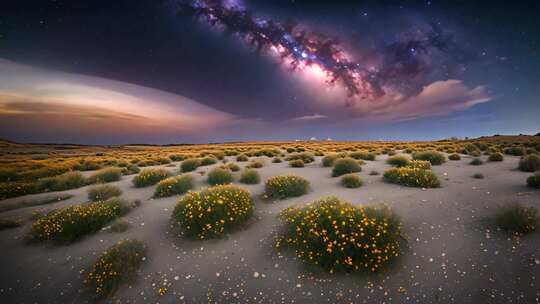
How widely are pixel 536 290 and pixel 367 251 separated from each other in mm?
2876

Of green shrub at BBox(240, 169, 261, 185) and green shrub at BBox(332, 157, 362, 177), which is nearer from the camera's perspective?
green shrub at BBox(240, 169, 261, 185)

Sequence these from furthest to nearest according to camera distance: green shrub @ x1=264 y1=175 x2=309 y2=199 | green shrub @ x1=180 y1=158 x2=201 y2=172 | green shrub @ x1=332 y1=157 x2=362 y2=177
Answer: green shrub @ x1=180 y1=158 x2=201 y2=172 → green shrub @ x1=332 y1=157 x2=362 y2=177 → green shrub @ x1=264 y1=175 x2=309 y2=199

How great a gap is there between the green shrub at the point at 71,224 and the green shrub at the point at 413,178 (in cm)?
1163

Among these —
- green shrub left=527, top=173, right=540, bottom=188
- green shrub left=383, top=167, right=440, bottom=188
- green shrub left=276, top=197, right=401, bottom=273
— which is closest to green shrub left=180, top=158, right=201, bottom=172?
green shrub left=276, top=197, right=401, bottom=273

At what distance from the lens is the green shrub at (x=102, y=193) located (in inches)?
426

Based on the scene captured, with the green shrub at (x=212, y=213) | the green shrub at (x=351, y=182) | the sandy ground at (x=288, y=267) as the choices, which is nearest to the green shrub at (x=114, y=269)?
the sandy ground at (x=288, y=267)

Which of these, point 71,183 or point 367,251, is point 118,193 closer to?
point 71,183

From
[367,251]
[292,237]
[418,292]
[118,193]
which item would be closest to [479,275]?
[418,292]

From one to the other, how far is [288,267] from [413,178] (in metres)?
7.58

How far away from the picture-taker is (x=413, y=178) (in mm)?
9938

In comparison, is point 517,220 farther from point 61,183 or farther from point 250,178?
point 61,183

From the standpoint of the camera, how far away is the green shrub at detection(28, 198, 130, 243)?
277 inches

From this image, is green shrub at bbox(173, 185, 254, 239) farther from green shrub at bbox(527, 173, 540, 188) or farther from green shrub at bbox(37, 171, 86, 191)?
green shrub at bbox(37, 171, 86, 191)

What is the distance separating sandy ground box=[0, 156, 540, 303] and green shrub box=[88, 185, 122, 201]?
307cm
